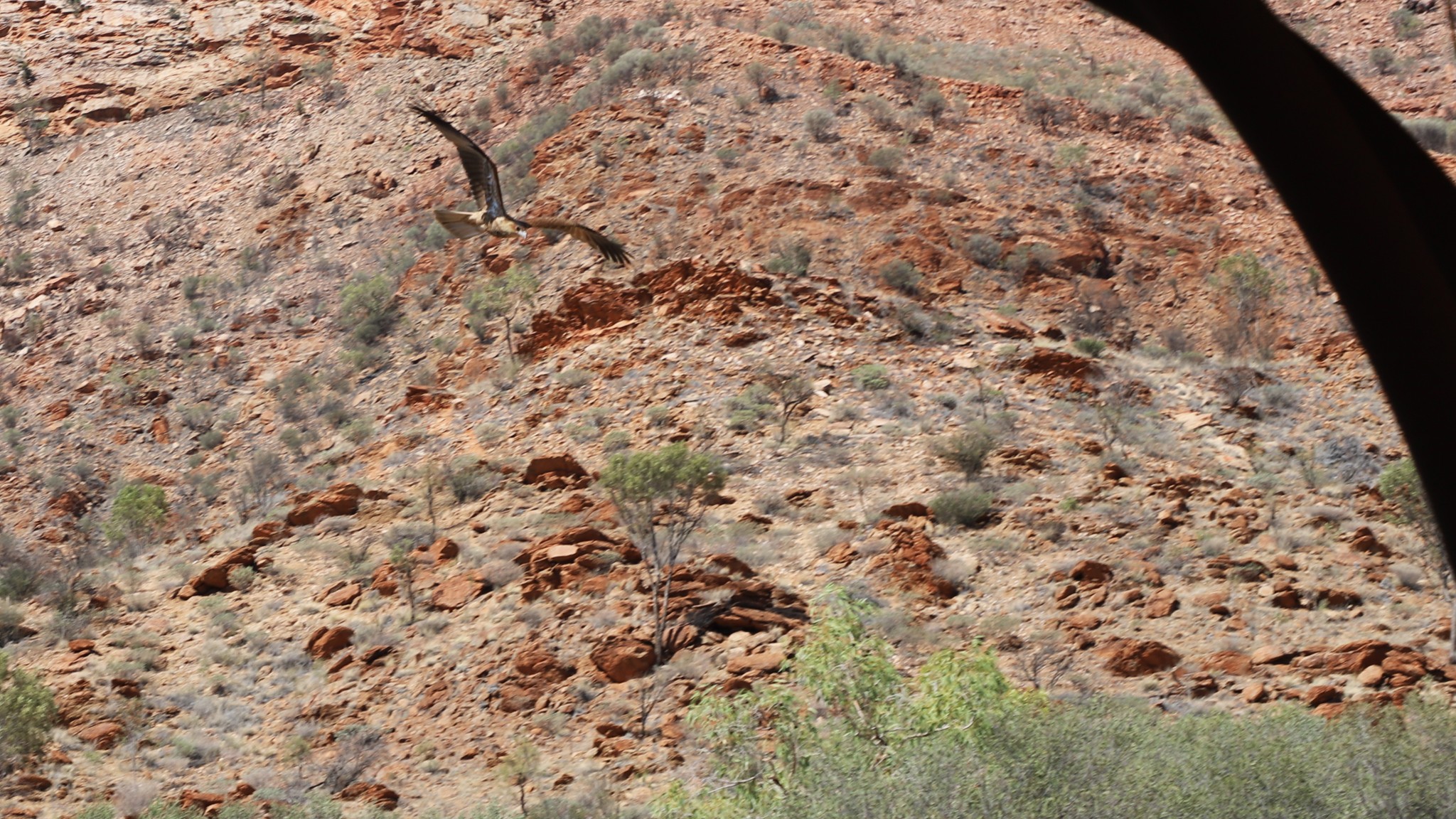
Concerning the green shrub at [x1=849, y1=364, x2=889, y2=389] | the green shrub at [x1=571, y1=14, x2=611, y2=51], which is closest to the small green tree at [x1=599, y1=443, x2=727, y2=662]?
the green shrub at [x1=849, y1=364, x2=889, y2=389]

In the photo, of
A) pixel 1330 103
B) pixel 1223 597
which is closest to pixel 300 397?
pixel 1223 597

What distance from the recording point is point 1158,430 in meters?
23.3

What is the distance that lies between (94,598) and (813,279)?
14.5 metres

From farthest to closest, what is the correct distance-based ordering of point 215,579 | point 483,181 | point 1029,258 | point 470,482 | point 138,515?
point 1029,258 → point 138,515 → point 470,482 → point 215,579 → point 483,181

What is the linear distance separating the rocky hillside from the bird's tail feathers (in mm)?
8680

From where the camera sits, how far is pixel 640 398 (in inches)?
958

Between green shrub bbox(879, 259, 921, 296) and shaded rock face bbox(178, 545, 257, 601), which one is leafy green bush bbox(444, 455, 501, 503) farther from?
green shrub bbox(879, 259, 921, 296)

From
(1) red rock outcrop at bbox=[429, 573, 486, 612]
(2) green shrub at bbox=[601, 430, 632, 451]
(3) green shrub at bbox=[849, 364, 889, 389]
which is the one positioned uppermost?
(3) green shrub at bbox=[849, 364, 889, 389]

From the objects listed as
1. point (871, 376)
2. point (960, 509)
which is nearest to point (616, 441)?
point (871, 376)

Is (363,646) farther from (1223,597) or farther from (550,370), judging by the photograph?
(1223,597)

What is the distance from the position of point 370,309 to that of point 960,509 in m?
17.1

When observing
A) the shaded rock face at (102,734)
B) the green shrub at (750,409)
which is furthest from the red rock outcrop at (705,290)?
the shaded rock face at (102,734)

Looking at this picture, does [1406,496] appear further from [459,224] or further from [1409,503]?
[459,224]

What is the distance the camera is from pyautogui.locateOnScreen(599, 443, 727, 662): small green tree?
64.4ft
